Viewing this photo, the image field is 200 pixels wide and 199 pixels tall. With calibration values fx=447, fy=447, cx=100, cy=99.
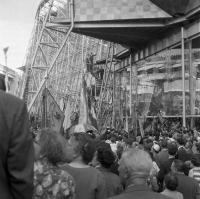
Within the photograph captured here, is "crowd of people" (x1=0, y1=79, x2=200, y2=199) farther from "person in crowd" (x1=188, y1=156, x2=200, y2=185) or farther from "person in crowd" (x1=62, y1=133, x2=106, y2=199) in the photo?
"person in crowd" (x1=188, y1=156, x2=200, y2=185)

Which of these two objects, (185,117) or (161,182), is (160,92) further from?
(161,182)

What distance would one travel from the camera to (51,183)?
136 inches

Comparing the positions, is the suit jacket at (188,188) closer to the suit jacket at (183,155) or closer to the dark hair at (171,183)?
the dark hair at (171,183)

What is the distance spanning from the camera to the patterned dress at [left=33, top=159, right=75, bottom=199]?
3.46m

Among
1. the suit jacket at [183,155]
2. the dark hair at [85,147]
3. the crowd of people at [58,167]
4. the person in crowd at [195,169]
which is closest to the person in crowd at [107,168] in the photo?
the crowd of people at [58,167]

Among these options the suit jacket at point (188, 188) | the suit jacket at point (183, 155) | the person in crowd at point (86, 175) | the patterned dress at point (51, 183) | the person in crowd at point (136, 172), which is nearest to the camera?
the person in crowd at point (136, 172)

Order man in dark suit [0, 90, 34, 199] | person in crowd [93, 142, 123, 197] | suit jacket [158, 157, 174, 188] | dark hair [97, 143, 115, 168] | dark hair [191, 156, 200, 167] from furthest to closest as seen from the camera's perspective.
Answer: suit jacket [158, 157, 174, 188] → dark hair [191, 156, 200, 167] → dark hair [97, 143, 115, 168] → person in crowd [93, 142, 123, 197] → man in dark suit [0, 90, 34, 199]

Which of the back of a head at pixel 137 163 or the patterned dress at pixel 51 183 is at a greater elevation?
the back of a head at pixel 137 163

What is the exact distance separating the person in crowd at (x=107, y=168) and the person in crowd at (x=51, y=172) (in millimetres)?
1440

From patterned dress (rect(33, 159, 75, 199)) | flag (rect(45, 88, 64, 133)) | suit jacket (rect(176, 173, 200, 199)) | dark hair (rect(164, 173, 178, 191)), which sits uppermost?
flag (rect(45, 88, 64, 133))

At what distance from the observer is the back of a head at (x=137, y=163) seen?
3240 mm

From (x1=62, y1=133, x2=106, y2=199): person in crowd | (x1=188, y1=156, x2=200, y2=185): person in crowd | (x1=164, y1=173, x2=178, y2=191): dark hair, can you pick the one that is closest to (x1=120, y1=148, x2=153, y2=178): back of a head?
(x1=62, y1=133, x2=106, y2=199): person in crowd

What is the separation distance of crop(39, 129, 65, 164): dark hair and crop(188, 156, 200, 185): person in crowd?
3507 millimetres

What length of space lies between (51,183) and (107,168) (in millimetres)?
1828
